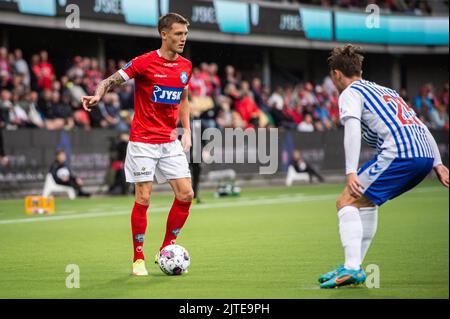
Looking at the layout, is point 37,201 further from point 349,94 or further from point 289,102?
point 289,102

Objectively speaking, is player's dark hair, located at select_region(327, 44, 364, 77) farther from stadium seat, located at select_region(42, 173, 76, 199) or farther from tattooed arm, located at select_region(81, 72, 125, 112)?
stadium seat, located at select_region(42, 173, 76, 199)

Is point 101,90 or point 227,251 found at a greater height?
point 101,90

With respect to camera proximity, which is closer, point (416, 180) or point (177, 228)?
point (416, 180)

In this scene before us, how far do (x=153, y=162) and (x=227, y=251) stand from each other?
2217mm

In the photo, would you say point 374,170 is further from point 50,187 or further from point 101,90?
point 50,187

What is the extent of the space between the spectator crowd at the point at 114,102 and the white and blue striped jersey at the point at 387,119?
13.8m

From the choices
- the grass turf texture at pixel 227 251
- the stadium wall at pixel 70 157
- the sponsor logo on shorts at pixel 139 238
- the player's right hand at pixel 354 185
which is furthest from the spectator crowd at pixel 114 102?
the player's right hand at pixel 354 185

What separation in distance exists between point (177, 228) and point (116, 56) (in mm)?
22030

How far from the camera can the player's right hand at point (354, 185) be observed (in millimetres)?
7176

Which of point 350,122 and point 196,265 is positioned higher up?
point 350,122

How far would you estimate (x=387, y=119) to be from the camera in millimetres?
7469

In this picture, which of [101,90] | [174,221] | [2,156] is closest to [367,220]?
[174,221]

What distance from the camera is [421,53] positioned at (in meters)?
39.5

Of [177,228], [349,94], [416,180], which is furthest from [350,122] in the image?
[177,228]
